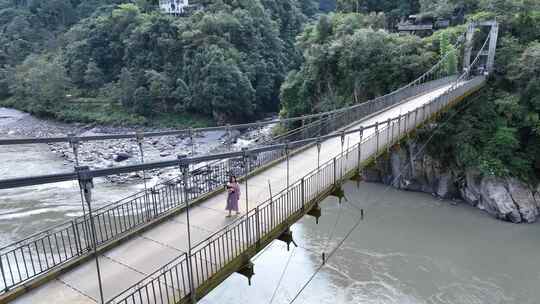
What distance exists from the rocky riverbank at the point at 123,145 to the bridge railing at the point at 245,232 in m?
10.5

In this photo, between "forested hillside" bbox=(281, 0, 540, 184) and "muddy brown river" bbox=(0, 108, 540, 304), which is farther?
"forested hillside" bbox=(281, 0, 540, 184)

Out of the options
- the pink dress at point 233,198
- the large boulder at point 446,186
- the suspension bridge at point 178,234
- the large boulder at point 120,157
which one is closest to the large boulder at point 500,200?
the large boulder at point 446,186

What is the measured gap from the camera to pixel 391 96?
14.0 m

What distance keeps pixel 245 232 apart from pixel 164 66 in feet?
94.8

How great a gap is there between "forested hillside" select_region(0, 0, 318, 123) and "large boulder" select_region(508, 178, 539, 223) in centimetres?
1925

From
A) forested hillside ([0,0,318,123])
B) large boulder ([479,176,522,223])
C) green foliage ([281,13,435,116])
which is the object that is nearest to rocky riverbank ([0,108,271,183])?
forested hillside ([0,0,318,123])

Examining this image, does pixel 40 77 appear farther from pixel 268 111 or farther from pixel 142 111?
pixel 268 111

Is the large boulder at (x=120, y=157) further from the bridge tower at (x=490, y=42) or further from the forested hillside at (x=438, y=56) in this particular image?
the bridge tower at (x=490, y=42)

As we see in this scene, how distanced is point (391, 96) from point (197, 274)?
1156 cm

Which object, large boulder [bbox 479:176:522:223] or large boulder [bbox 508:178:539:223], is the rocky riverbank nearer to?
large boulder [bbox 479:176:522:223]

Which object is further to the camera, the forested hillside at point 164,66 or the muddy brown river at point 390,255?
the forested hillside at point 164,66

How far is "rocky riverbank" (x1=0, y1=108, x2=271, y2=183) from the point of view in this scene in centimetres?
2106

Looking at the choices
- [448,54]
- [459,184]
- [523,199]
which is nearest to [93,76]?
[448,54]

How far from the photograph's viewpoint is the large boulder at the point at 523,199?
12352 mm
